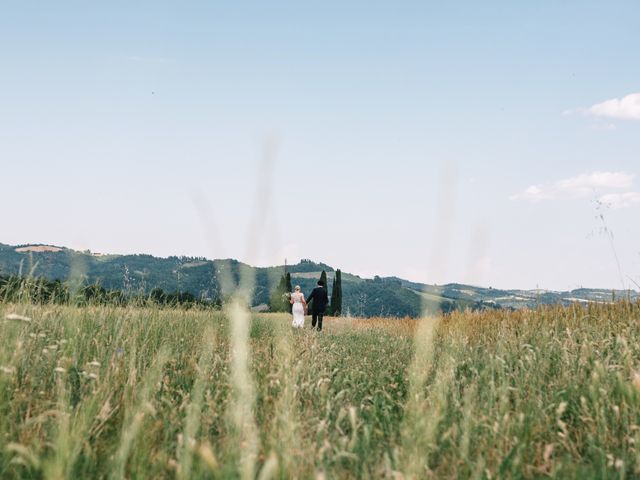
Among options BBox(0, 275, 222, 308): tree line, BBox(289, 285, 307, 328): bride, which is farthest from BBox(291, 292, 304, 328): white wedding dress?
BBox(0, 275, 222, 308): tree line

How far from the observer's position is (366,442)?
3.33m

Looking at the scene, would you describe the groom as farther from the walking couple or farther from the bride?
the bride

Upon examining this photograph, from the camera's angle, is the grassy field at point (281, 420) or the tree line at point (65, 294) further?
the tree line at point (65, 294)

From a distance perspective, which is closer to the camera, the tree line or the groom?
the tree line

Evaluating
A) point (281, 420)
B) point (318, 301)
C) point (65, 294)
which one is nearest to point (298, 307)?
point (318, 301)

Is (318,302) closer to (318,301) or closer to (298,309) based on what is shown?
(318,301)

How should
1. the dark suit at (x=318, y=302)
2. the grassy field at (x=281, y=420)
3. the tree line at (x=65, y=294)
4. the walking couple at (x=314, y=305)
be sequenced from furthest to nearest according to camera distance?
the dark suit at (x=318, y=302), the walking couple at (x=314, y=305), the tree line at (x=65, y=294), the grassy field at (x=281, y=420)

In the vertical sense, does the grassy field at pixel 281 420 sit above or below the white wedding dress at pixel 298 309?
below

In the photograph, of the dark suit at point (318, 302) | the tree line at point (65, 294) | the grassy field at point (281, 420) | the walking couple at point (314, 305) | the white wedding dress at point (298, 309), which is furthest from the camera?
the white wedding dress at point (298, 309)

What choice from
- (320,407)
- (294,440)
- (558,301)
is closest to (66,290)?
(320,407)

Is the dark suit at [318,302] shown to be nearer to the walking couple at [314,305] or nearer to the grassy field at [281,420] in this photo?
the walking couple at [314,305]

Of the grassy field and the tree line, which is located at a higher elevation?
the tree line

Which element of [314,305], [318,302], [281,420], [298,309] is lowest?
[281,420]

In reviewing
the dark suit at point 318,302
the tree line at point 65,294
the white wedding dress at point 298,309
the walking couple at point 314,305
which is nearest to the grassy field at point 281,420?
the tree line at point 65,294
